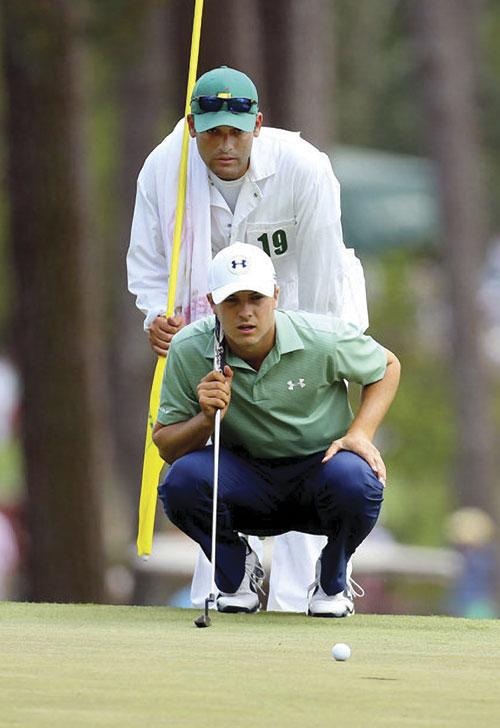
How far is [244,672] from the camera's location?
199 inches

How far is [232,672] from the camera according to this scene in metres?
5.07

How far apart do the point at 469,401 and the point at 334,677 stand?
17551 millimetres

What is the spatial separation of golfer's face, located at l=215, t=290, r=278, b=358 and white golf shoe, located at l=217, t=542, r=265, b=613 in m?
0.89

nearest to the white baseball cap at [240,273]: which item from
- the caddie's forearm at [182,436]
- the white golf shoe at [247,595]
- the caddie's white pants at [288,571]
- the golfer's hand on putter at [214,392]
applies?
the golfer's hand on putter at [214,392]

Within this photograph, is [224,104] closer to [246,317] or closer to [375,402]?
[246,317]

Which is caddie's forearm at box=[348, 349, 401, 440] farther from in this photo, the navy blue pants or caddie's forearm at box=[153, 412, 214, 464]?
caddie's forearm at box=[153, 412, 214, 464]

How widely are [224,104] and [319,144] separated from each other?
30.3 ft

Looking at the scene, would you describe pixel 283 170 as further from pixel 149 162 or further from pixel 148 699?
pixel 148 699

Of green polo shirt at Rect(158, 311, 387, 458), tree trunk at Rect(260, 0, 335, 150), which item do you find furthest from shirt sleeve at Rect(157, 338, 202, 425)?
tree trunk at Rect(260, 0, 335, 150)

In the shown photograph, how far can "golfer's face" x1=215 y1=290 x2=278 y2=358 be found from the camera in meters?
6.33

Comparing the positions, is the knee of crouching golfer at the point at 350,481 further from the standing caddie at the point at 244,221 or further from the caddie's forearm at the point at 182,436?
the standing caddie at the point at 244,221

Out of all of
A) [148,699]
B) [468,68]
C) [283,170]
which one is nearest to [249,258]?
[283,170]

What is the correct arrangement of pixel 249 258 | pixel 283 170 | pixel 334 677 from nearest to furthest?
1. pixel 334 677
2. pixel 249 258
3. pixel 283 170

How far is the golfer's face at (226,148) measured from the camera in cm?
682
